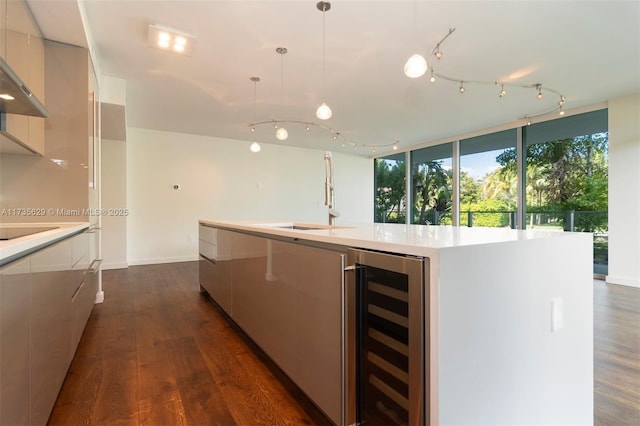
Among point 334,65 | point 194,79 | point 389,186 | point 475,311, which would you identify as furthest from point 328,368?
point 389,186

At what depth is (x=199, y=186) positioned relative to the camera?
6.40m

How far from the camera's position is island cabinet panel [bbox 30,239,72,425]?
1161 millimetres

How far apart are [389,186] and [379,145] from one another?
1.57 meters

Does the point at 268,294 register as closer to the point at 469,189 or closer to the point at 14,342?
the point at 14,342

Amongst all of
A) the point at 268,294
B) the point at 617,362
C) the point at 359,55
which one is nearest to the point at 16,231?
the point at 268,294

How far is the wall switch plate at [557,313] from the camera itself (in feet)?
3.84

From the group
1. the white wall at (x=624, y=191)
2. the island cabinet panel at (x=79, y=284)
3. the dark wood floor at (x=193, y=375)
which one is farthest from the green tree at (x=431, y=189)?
the island cabinet panel at (x=79, y=284)

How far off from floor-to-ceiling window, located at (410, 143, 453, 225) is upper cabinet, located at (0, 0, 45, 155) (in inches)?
265

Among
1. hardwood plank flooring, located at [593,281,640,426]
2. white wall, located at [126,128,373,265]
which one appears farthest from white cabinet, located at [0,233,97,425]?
white wall, located at [126,128,373,265]

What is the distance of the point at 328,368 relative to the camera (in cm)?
132

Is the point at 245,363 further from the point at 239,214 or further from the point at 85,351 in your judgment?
the point at 239,214

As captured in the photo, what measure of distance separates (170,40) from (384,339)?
300cm

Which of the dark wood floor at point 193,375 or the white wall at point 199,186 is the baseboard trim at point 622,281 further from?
the white wall at point 199,186

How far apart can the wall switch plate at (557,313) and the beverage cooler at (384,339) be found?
645 mm
